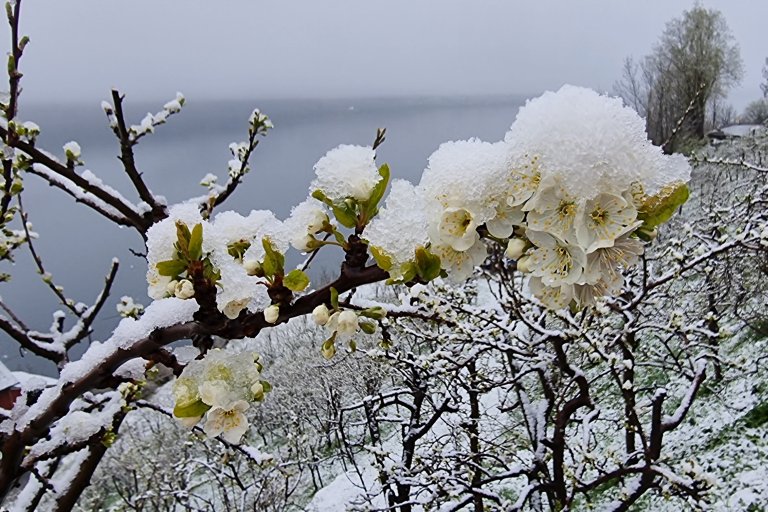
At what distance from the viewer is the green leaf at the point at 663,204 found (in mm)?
583

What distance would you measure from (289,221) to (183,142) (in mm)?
85572

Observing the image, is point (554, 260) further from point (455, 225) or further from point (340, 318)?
point (340, 318)

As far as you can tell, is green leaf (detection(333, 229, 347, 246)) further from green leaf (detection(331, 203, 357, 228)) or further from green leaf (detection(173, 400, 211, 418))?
green leaf (detection(173, 400, 211, 418))

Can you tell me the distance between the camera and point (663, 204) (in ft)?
1.94

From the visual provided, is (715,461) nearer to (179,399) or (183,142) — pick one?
(179,399)

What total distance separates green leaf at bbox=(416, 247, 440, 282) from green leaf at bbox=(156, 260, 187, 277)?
0.33m

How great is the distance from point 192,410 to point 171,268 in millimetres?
243

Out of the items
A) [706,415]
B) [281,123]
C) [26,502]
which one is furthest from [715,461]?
[281,123]

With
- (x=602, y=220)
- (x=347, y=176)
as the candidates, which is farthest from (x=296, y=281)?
(x=602, y=220)

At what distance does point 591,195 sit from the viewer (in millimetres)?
559

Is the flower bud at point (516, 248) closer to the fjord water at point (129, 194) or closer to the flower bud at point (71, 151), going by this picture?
the fjord water at point (129, 194)

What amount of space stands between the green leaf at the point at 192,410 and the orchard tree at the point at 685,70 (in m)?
22.8

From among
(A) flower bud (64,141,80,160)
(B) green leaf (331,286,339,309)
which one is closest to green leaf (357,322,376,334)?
(B) green leaf (331,286,339,309)

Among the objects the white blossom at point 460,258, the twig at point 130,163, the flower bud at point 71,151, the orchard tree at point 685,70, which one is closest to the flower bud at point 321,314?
the white blossom at point 460,258
